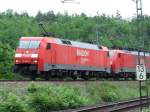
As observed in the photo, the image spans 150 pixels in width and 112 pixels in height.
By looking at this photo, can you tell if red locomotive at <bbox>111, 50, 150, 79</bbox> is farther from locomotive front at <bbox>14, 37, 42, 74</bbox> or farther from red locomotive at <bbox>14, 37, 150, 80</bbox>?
locomotive front at <bbox>14, 37, 42, 74</bbox>

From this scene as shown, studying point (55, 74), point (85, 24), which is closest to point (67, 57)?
point (55, 74)

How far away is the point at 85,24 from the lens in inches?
4124

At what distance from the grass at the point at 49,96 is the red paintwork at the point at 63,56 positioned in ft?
9.52

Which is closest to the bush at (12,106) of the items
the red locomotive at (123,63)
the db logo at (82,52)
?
the db logo at (82,52)

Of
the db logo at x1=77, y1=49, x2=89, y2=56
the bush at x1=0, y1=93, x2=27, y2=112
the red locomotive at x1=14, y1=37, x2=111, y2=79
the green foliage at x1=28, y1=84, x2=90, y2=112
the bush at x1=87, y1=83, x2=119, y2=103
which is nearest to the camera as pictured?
the bush at x1=0, y1=93, x2=27, y2=112

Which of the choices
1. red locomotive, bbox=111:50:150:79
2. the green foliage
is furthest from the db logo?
the green foliage

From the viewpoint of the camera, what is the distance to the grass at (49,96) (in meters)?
20.5

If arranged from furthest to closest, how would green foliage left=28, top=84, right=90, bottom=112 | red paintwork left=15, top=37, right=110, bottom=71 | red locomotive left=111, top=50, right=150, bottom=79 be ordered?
red locomotive left=111, top=50, right=150, bottom=79 < red paintwork left=15, top=37, right=110, bottom=71 < green foliage left=28, top=84, right=90, bottom=112

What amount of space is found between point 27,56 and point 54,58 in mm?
2342

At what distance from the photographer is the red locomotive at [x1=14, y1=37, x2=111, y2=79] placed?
31.2 m

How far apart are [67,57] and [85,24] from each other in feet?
228

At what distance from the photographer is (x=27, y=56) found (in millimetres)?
31250

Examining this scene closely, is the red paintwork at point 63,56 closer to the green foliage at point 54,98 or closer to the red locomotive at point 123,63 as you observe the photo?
the red locomotive at point 123,63

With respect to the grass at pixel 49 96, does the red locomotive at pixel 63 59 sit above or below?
above
